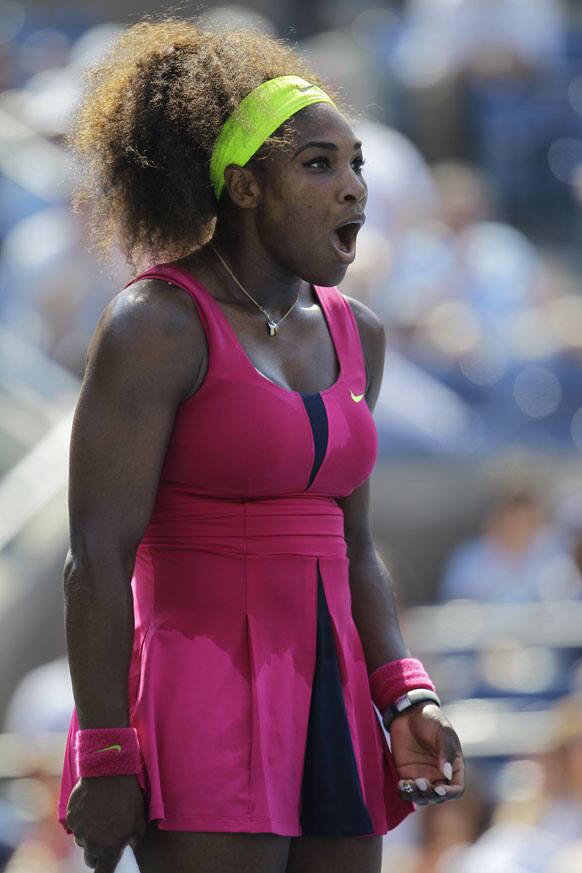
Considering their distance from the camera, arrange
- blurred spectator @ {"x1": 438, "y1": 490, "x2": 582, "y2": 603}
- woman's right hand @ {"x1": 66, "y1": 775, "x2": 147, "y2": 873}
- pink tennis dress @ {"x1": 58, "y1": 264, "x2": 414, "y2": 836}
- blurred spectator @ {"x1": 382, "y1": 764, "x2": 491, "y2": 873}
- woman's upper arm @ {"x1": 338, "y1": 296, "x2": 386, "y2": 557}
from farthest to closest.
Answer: blurred spectator @ {"x1": 438, "y1": 490, "x2": 582, "y2": 603}, blurred spectator @ {"x1": 382, "y1": 764, "x2": 491, "y2": 873}, woman's upper arm @ {"x1": 338, "y1": 296, "x2": 386, "y2": 557}, pink tennis dress @ {"x1": 58, "y1": 264, "x2": 414, "y2": 836}, woman's right hand @ {"x1": 66, "y1": 775, "x2": 147, "y2": 873}

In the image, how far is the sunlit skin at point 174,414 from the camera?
220 centimetres

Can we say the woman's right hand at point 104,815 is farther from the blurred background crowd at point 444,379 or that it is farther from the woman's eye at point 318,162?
the blurred background crowd at point 444,379

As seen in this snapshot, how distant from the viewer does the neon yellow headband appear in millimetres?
2363

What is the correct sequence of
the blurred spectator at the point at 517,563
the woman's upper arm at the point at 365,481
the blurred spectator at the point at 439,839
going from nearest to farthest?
1. the woman's upper arm at the point at 365,481
2. the blurred spectator at the point at 439,839
3. the blurred spectator at the point at 517,563

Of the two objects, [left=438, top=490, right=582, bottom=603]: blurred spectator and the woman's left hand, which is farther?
[left=438, top=490, right=582, bottom=603]: blurred spectator

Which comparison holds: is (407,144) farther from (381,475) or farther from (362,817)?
(362,817)

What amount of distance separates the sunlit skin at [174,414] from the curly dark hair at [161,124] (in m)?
0.06

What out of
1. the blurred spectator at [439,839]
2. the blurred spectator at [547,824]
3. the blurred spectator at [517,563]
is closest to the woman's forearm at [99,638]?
the blurred spectator at [547,824]

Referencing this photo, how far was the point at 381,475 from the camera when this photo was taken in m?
6.70

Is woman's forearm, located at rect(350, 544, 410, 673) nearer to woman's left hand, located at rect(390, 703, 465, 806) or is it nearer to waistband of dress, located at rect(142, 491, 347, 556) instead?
woman's left hand, located at rect(390, 703, 465, 806)

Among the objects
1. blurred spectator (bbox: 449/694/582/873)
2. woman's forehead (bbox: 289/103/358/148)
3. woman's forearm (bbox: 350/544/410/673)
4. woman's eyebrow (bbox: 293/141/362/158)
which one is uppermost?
woman's forehead (bbox: 289/103/358/148)

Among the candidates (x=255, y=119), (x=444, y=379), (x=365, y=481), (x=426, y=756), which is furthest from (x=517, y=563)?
(x=255, y=119)

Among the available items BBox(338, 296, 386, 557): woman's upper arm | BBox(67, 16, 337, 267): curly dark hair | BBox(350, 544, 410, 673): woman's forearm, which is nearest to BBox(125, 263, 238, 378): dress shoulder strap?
BBox(67, 16, 337, 267): curly dark hair

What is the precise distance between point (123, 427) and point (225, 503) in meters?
0.21
